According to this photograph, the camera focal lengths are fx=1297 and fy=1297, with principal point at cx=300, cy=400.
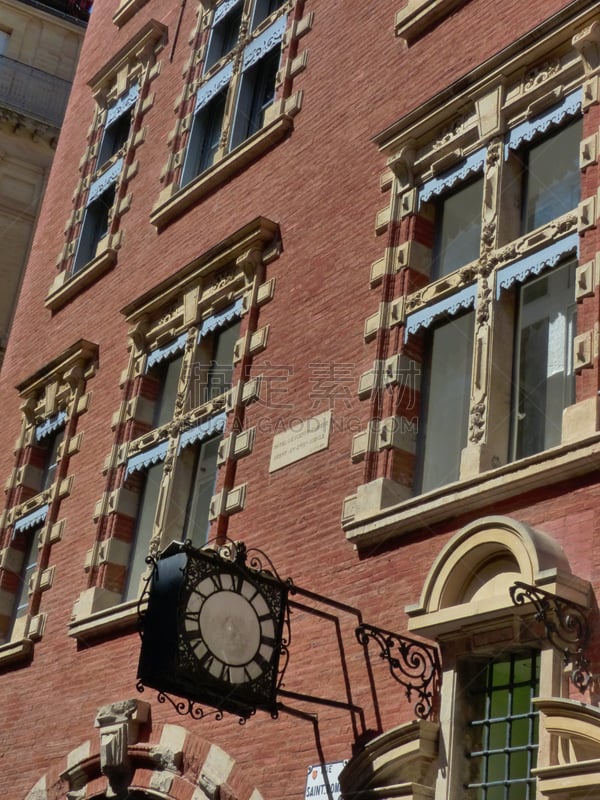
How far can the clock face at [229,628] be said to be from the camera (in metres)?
9.48

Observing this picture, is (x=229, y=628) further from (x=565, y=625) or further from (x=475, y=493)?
(x=565, y=625)

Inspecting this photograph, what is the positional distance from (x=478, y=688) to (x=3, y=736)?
745cm

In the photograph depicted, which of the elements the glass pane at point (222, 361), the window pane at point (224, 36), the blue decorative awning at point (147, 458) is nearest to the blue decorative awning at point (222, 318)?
the glass pane at point (222, 361)

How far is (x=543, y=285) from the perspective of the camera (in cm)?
1040

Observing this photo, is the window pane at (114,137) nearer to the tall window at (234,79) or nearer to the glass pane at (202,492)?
the tall window at (234,79)

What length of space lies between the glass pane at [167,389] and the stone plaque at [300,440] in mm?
2831

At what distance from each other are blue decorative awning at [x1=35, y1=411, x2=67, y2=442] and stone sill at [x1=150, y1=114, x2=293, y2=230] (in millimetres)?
2815

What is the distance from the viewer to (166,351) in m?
15.1

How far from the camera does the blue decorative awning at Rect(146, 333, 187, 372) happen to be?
14.8 m

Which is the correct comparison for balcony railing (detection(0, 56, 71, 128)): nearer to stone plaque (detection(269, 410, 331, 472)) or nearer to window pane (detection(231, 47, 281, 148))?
window pane (detection(231, 47, 281, 148))

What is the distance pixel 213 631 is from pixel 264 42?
8.91 meters

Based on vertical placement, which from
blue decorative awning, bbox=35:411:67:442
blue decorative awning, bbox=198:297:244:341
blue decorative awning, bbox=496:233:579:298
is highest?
blue decorative awning, bbox=35:411:67:442

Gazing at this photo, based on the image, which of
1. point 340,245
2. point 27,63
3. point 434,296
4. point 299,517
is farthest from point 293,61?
point 27,63

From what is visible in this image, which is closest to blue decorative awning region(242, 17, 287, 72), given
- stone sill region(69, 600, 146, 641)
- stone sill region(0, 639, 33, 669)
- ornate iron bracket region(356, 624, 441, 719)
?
stone sill region(69, 600, 146, 641)
